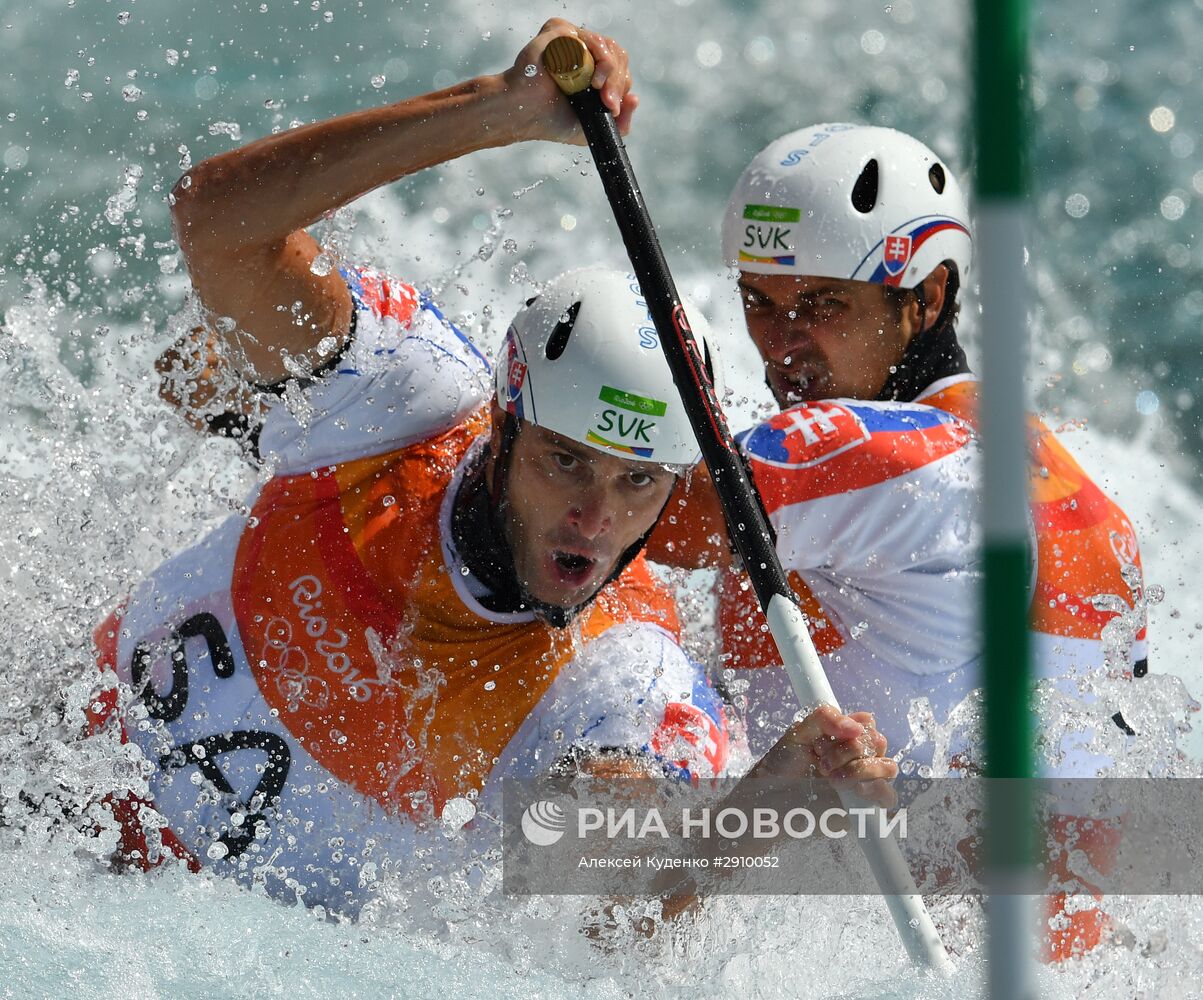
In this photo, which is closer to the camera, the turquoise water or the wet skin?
the turquoise water

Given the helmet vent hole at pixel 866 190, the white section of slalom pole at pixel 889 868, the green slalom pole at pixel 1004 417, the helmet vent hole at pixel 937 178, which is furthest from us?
the helmet vent hole at pixel 937 178

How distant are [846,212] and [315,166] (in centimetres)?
168

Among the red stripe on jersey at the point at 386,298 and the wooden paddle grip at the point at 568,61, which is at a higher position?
the wooden paddle grip at the point at 568,61

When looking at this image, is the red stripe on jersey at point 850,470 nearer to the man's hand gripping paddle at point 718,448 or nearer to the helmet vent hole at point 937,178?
the man's hand gripping paddle at point 718,448

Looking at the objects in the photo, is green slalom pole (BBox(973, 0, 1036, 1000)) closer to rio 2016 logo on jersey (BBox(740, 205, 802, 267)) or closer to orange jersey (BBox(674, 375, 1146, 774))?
orange jersey (BBox(674, 375, 1146, 774))

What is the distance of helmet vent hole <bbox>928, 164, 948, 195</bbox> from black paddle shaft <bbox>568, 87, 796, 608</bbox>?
5.00ft

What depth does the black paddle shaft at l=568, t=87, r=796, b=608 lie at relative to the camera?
296cm

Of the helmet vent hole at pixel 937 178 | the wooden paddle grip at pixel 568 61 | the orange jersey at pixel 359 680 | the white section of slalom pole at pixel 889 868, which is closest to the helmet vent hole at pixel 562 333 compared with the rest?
the orange jersey at pixel 359 680

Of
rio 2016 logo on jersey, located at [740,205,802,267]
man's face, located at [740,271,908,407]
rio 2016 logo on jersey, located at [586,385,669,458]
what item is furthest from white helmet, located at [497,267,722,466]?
rio 2016 logo on jersey, located at [740,205,802,267]

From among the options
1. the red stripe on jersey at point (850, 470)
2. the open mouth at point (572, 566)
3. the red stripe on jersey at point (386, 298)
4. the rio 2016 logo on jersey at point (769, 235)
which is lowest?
the red stripe on jersey at point (850, 470)

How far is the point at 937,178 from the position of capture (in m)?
4.28

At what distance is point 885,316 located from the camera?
13.3 feet

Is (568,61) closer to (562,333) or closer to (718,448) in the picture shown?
(562,333)

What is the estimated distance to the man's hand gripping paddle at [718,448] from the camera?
2850 millimetres
